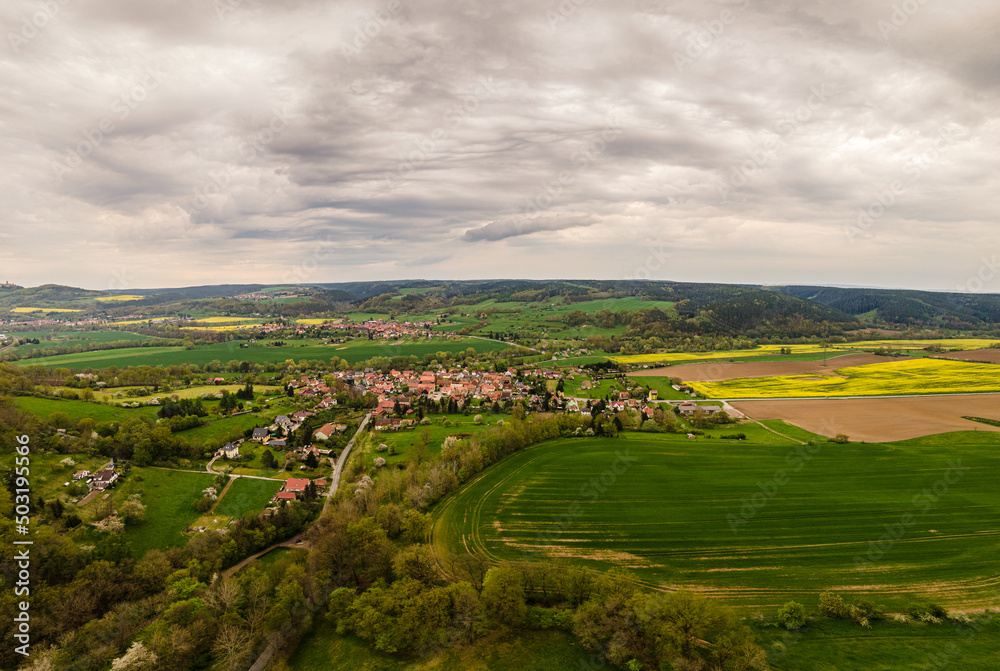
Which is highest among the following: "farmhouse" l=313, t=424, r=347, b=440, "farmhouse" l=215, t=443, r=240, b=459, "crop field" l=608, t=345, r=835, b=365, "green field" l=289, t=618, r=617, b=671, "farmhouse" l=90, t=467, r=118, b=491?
"crop field" l=608, t=345, r=835, b=365

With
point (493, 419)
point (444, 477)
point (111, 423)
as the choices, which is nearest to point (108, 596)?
point (444, 477)

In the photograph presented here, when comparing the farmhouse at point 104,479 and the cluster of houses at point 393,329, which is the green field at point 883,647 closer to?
the farmhouse at point 104,479

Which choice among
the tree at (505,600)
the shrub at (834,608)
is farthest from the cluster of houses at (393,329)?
the shrub at (834,608)

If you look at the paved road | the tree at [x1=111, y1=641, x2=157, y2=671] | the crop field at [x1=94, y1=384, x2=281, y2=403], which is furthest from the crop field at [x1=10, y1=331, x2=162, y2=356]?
the tree at [x1=111, y1=641, x2=157, y2=671]

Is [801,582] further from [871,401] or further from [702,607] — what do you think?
[871,401]

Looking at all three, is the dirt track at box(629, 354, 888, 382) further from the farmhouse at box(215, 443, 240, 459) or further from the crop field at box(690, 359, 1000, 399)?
the farmhouse at box(215, 443, 240, 459)

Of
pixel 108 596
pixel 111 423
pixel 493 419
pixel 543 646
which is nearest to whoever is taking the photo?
pixel 543 646
